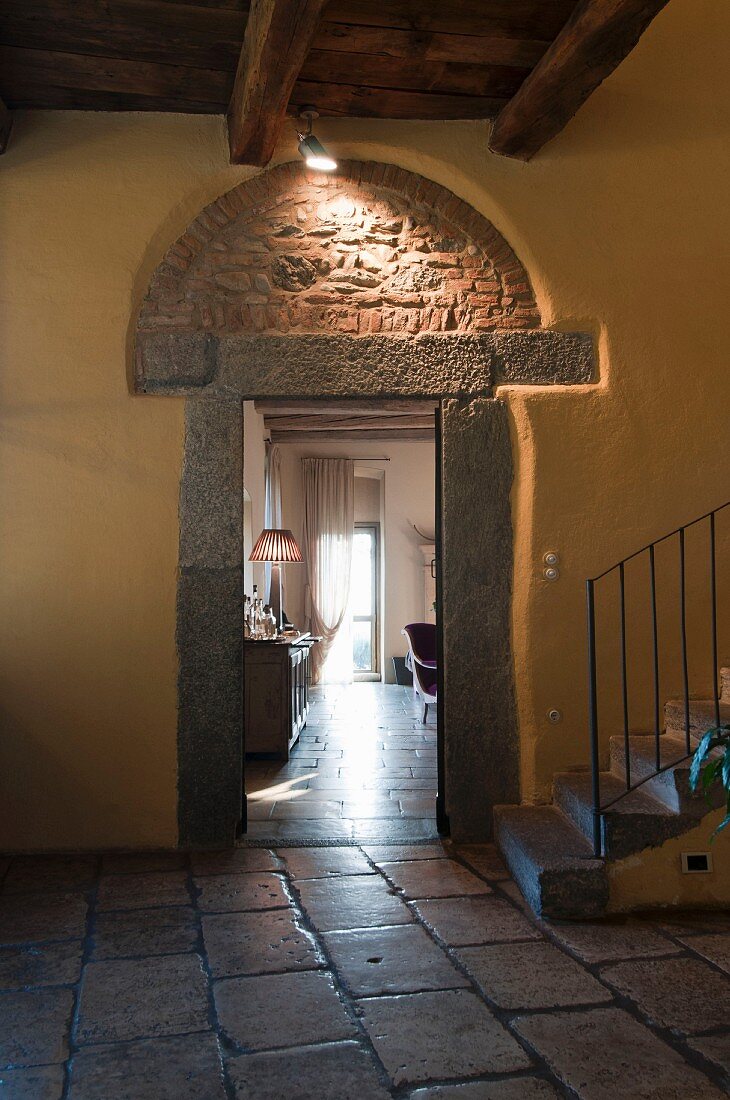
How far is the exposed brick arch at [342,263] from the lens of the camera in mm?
3898

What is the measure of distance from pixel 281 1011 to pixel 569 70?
11.5ft

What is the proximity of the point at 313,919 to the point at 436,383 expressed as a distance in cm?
229

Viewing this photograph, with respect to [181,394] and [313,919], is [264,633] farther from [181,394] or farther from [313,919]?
[313,919]

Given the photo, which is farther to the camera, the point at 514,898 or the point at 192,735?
the point at 192,735

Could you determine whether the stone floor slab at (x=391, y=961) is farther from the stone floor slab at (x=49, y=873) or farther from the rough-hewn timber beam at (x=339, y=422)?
the rough-hewn timber beam at (x=339, y=422)

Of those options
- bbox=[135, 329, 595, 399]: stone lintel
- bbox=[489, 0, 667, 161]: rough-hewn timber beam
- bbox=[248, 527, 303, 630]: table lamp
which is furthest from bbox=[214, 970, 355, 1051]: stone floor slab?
bbox=[248, 527, 303, 630]: table lamp

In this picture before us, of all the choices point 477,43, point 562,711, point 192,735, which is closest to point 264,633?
point 192,735

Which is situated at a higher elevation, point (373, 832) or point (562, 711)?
point (562, 711)

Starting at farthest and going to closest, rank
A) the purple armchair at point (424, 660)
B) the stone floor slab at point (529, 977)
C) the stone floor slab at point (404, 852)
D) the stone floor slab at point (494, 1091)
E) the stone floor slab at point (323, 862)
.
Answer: the purple armchair at point (424, 660) → the stone floor slab at point (404, 852) → the stone floor slab at point (323, 862) → the stone floor slab at point (529, 977) → the stone floor slab at point (494, 1091)

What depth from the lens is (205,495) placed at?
3789 mm

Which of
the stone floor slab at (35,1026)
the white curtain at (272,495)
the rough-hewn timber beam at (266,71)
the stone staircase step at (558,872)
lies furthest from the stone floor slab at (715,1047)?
the white curtain at (272,495)

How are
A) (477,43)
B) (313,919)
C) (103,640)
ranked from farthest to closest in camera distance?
(103,640)
(477,43)
(313,919)

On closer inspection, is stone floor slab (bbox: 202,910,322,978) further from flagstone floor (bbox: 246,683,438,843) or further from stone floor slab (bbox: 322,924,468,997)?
flagstone floor (bbox: 246,683,438,843)

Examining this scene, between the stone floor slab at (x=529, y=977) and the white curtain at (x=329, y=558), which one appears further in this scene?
the white curtain at (x=329, y=558)
